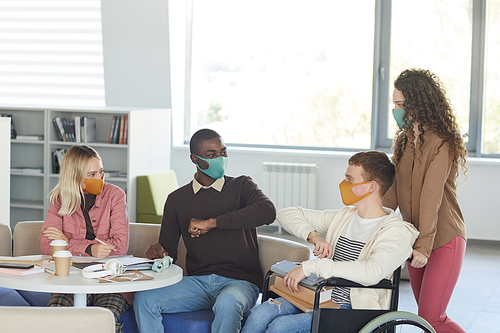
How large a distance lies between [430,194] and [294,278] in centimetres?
64

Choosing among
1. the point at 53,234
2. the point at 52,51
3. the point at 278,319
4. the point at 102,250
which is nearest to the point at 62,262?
the point at 102,250

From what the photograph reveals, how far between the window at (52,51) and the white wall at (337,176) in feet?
4.62

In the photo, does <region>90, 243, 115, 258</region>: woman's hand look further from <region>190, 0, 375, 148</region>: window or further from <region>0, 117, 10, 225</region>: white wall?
<region>190, 0, 375, 148</region>: window

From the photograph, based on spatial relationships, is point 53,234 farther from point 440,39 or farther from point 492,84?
point 492,84

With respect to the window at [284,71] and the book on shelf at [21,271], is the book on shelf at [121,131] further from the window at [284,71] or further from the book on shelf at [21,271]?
the book on shelf at [21,271]

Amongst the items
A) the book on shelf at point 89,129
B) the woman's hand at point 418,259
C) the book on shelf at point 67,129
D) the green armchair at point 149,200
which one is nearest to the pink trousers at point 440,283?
the woman's hand at point 418,259

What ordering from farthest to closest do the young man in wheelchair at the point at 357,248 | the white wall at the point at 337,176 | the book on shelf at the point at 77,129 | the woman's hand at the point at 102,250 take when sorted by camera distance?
the white wall at the point at 337,176, the book on shelf at the point at 77,129, the woman's hand at the point at 102,250, the young man in wheelchair at the point at 357,248

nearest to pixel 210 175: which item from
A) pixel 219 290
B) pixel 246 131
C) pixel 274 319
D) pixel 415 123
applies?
pixel 219 290

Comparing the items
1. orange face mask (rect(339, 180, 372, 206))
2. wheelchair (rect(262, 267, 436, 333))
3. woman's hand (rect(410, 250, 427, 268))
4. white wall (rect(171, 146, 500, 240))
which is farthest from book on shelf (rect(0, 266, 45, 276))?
white wall (rect(171, 146, 500, 240))

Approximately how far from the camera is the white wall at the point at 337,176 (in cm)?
599

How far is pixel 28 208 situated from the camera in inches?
222

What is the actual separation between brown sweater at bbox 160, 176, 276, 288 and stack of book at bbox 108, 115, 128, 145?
8.25ft

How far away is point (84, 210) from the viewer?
285 cm

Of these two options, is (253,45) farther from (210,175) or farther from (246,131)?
(210,175)
